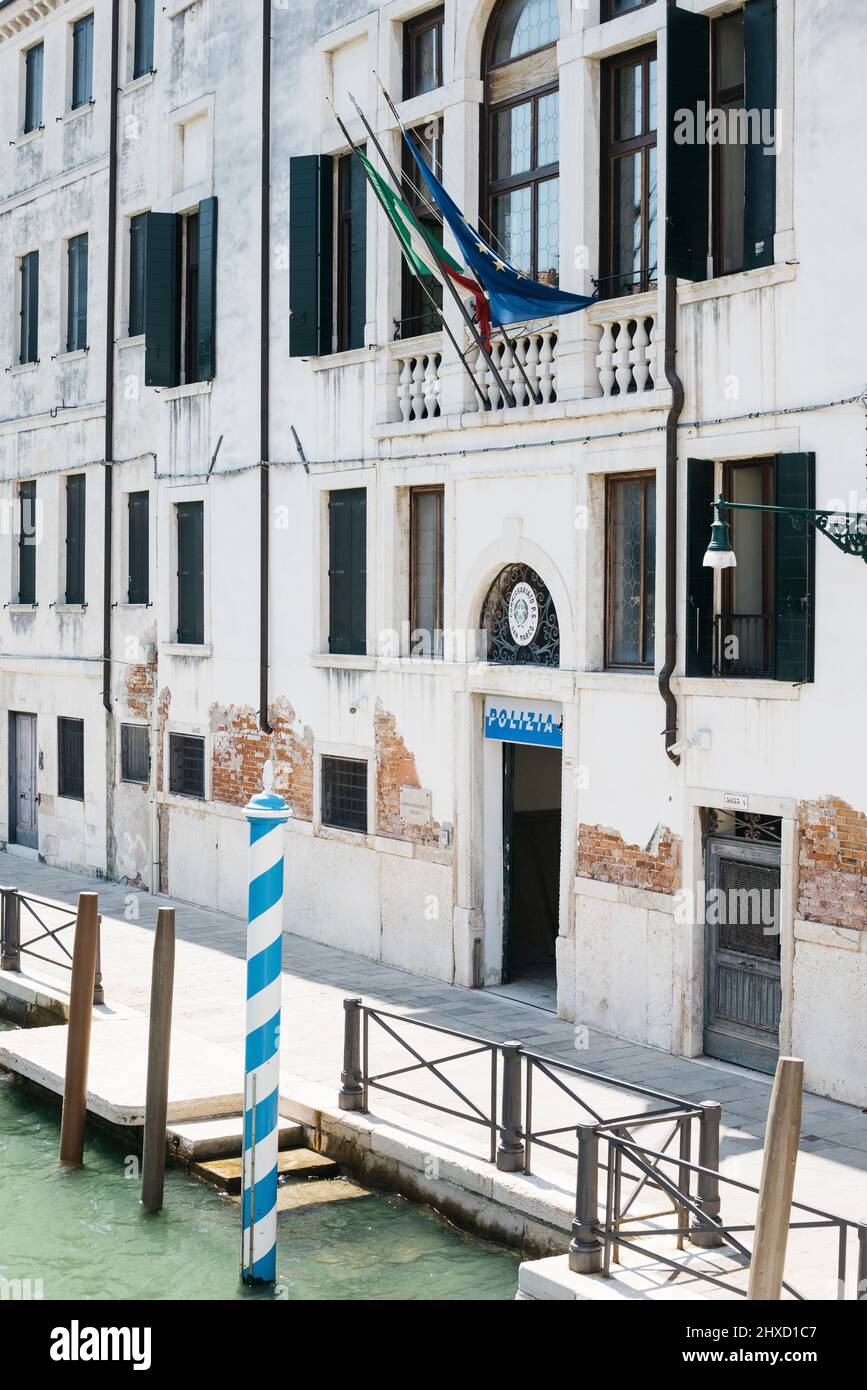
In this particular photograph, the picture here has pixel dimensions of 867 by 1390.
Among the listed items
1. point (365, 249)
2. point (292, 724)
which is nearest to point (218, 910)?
point (292, 724)

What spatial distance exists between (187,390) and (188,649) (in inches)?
114

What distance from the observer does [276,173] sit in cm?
1719

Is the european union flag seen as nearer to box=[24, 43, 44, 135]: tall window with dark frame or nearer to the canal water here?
the canal water

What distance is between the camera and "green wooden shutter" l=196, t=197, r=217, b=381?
18.2m

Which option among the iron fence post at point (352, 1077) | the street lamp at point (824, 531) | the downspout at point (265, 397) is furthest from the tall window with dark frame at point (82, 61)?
the iron fence post at point (352, 1077)

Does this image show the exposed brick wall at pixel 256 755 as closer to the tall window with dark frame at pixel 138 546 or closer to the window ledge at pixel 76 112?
the tall window with dark frame at pixel 138 546

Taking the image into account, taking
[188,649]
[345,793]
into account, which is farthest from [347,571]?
[188,649]

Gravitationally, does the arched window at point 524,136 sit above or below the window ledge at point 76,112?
below

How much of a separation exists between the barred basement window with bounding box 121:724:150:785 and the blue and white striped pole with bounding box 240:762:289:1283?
11043mm

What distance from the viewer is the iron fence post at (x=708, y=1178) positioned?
8.23 meters

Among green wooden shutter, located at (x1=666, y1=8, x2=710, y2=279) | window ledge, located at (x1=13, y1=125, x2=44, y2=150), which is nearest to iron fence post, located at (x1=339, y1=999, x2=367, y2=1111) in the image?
green wooden shutter, located at (x1=666, y1=8, x2=710, y2=279)

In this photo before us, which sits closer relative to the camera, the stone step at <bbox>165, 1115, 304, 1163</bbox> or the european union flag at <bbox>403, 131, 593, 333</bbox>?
the stone step at <bbox>165, 1115, 304, 1163</bbox>

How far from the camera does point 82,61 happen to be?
71.3 ft

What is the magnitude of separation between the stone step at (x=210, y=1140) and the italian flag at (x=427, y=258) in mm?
6484
